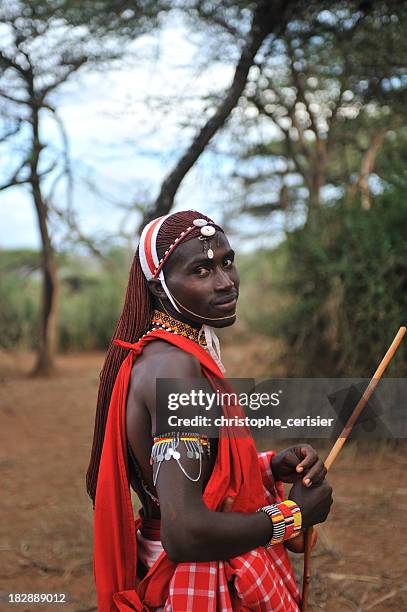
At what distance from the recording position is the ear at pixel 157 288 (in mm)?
1527

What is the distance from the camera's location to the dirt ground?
9.70 feet

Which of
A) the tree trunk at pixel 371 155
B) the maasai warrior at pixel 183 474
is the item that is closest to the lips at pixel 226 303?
the maasai warrior at pixel 183 474

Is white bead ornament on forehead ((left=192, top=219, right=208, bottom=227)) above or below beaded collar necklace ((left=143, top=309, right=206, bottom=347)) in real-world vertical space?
above

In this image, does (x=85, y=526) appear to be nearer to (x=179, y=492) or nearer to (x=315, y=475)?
(x=315, y=475)

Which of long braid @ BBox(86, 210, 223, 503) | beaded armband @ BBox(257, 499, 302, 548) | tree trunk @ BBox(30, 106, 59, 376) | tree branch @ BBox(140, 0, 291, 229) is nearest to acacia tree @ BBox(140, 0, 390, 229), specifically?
tree branch @ BBox(140, 0, 291, 229)

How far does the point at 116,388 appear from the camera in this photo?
1489 mm

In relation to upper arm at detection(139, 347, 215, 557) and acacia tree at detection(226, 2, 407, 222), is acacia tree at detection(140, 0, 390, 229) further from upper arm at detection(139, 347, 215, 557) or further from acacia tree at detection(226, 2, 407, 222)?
upper arm at detection(139, 347, 215, 557)

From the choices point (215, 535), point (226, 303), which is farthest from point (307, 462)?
point (226, 303)

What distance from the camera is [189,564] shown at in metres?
1.41

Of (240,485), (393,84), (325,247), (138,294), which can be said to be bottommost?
(240,485)

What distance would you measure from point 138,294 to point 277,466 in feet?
1.88

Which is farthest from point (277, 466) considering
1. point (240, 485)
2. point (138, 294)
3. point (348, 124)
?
point (348, 124)

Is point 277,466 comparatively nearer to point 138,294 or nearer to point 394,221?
point 138,294

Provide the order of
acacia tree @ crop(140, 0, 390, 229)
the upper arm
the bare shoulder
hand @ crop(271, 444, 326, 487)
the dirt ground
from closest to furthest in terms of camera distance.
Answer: the upper arm
the bare shoulder
hand @ crop(271, 444, 326, 487)
the dirt ground
acacia tree @ crop(140, 0, 390, 229)
